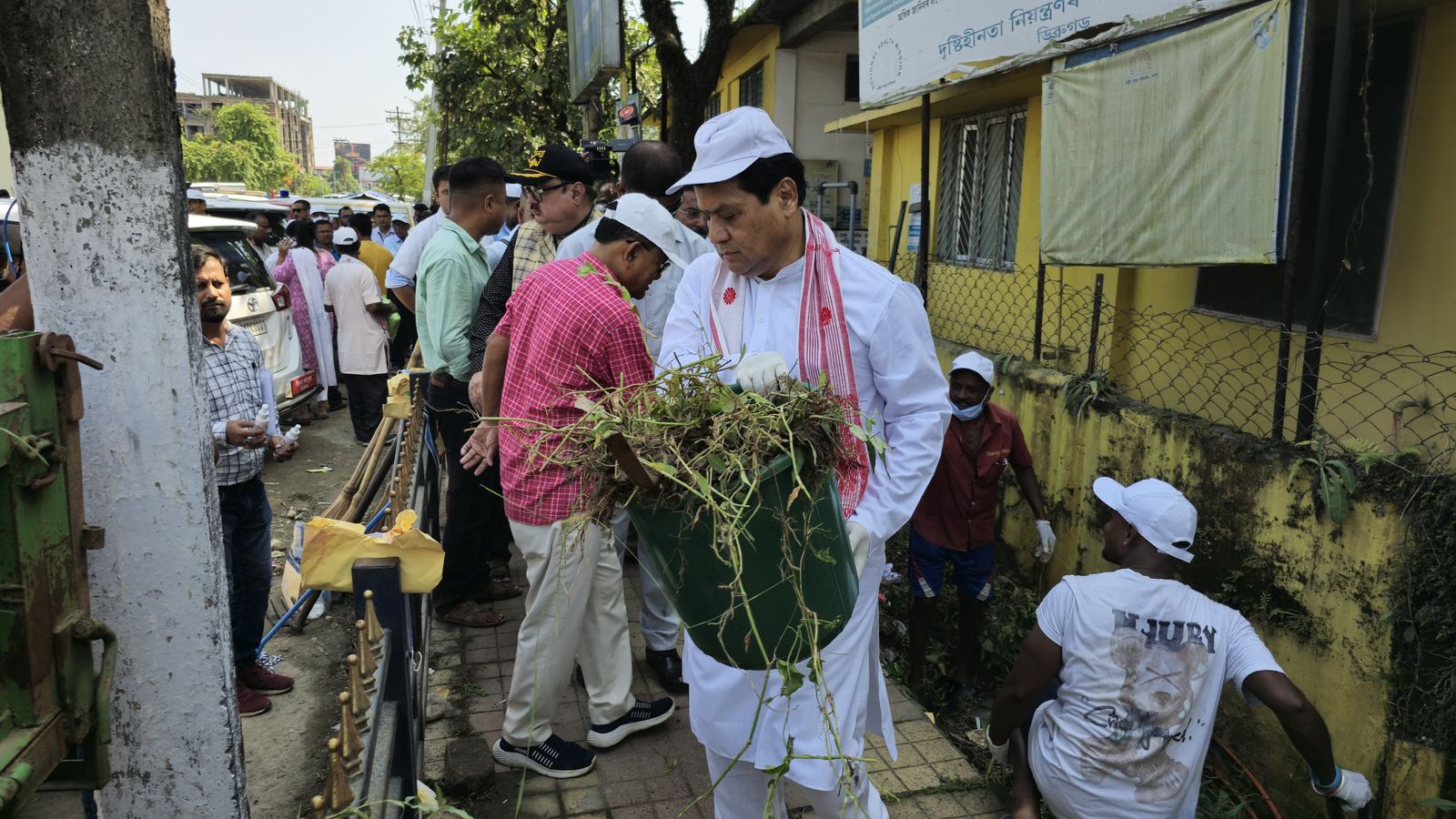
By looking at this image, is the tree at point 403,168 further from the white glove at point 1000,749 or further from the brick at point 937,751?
the white glove at point 1000,749

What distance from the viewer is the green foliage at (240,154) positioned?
55031 mm

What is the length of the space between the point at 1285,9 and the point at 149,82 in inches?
172

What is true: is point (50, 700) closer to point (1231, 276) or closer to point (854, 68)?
point (1231, 276)

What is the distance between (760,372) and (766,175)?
59cm

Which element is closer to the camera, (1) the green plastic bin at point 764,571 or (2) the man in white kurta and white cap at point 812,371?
(1) the green plastic bin at point 764,571

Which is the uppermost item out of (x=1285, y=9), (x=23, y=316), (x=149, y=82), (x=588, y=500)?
(x=1285, y=9)

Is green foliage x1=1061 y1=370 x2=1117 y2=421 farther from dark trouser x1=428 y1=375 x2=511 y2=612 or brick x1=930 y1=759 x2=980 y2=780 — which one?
dark trouser x1=428 y1=375 x2=511 y2=612

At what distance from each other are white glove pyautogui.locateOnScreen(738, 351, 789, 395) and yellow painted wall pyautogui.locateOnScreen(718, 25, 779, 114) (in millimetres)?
12170

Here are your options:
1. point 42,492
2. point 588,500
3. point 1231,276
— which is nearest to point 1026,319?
point 1231,276

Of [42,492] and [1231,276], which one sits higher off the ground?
[1231,276]

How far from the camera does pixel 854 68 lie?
14.7 metres

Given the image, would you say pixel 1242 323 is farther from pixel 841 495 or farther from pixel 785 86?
pixel 785 86

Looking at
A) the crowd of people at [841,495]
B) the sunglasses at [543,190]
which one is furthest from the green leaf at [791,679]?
the sunglasses at [543,190]

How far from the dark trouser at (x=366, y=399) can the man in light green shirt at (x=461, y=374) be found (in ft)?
11.1
